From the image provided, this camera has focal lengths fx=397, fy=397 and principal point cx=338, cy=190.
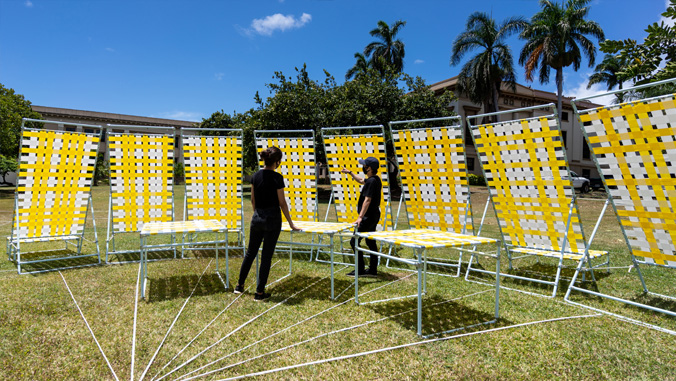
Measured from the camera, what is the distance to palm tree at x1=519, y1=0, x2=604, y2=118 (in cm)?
2689

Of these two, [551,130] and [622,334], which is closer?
[622,334]

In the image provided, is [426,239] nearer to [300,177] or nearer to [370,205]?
[370,205]

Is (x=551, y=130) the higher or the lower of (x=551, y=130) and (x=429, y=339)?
the higher

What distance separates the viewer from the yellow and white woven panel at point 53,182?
5918 millimetres

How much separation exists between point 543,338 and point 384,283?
6.67ft

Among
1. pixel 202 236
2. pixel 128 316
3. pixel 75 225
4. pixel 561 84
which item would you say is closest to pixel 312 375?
pixel 128 316

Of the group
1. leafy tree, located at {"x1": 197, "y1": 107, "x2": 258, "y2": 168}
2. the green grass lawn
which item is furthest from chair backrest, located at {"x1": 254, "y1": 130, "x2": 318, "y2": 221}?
leafy tree, located at {"x1": 197, "y1": 107, "x2": 258, "y2": 168}

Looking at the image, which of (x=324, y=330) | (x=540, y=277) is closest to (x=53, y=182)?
(x=324, y=330)

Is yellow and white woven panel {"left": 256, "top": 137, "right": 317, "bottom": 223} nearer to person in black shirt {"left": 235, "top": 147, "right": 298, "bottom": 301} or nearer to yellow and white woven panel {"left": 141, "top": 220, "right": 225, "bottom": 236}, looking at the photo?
yellow and white woven panel {"left": 141, "top": 220, "right": 225, "bottom": 236}

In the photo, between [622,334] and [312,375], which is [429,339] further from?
[622,334]

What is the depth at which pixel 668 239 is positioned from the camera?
369 centimetres

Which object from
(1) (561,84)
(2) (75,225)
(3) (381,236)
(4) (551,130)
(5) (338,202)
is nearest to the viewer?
(3) (381,236)

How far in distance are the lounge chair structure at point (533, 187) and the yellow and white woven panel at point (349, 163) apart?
1859mm

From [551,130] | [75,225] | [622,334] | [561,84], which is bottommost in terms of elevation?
[622,334]
